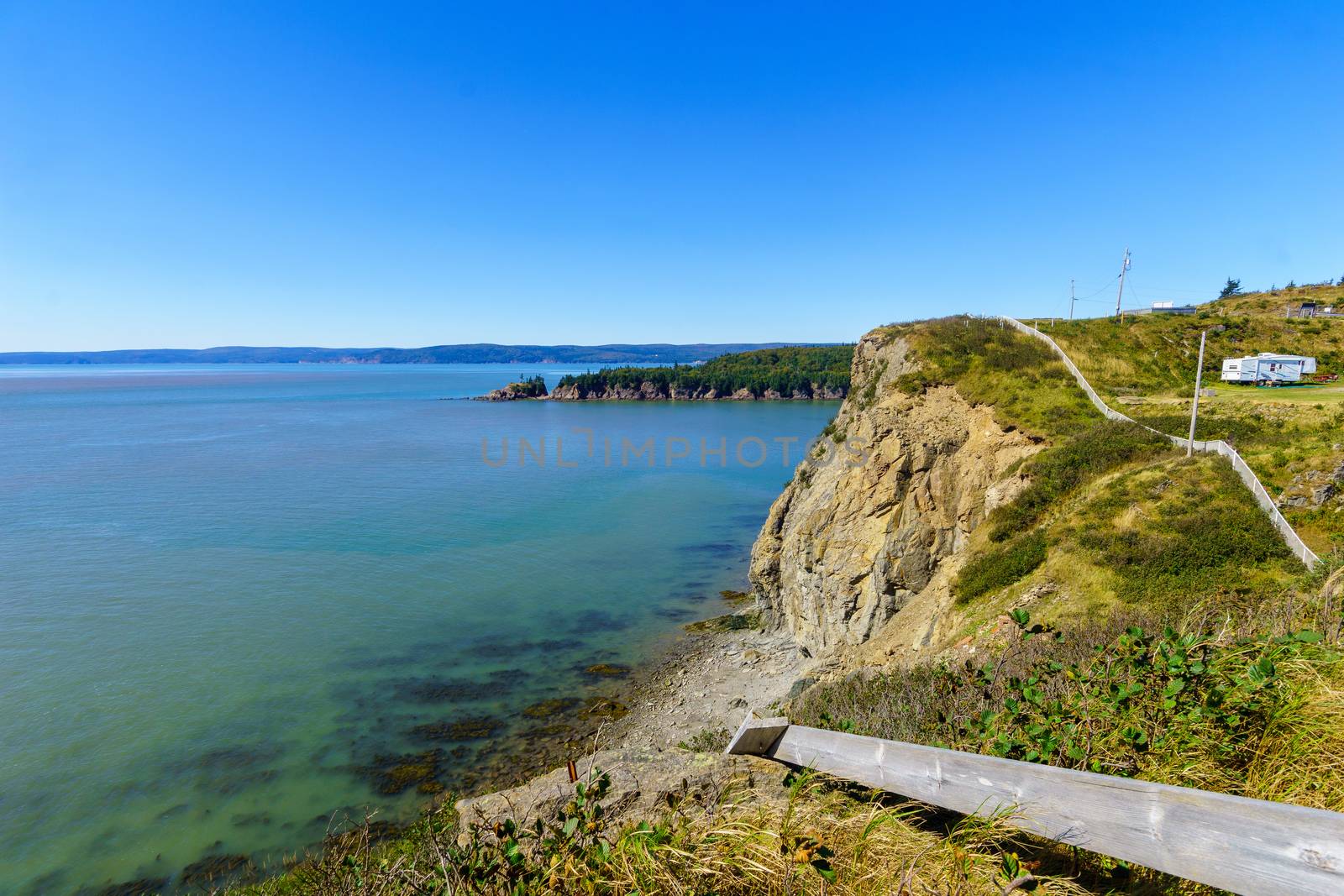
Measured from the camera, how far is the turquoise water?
17.0m

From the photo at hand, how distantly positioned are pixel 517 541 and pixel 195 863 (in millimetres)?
23505

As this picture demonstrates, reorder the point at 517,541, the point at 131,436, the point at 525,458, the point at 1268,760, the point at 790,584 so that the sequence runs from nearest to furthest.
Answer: the point at 1268,760 → the point at 790,584 → the point at 517,541 → the point at 525,458 → the point at 131,436

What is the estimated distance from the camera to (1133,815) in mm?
2600

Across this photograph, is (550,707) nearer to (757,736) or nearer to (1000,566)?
(1000,566)

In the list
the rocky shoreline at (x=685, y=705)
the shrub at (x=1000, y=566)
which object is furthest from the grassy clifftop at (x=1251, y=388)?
the rocky shoreline at (x=685, y=705)

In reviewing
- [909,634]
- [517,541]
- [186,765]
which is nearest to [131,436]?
[517,541]

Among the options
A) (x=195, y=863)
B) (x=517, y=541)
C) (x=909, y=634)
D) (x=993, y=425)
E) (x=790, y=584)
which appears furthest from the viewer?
(x=517, y=541)

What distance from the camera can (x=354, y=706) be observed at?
21.4m

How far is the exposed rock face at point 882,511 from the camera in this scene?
70.2 ft

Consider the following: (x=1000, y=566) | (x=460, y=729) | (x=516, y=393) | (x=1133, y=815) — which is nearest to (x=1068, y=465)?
(x=1000, y=566)

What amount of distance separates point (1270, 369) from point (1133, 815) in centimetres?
3750

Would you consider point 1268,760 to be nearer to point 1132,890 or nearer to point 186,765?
point 1132,890

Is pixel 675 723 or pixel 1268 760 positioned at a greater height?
pixel 1268 760

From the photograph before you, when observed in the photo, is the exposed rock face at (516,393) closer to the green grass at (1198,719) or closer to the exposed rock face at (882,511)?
the exposed rock face at (882,511)
